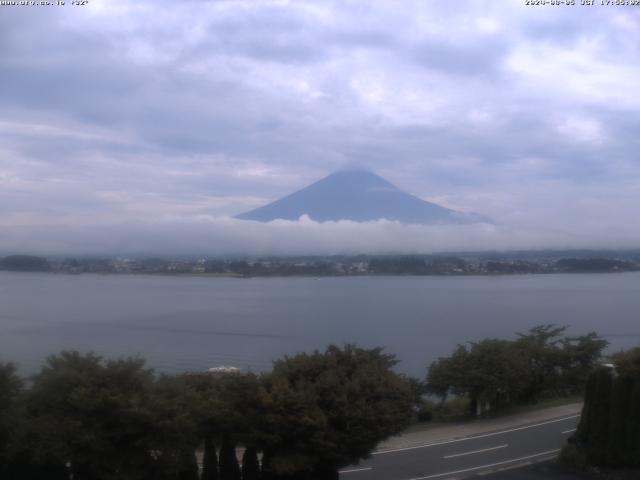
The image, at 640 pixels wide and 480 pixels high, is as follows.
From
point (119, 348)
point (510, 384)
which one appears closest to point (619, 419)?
point (510, 384)

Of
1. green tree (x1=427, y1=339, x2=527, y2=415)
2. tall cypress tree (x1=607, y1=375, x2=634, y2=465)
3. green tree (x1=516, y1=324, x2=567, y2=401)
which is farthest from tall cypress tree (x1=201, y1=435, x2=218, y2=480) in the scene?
green tree (x1=516, y1=324, x2=567, y2=401)

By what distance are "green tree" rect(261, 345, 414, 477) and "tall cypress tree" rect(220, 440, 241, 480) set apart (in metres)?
0.52

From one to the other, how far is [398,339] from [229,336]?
984 cm

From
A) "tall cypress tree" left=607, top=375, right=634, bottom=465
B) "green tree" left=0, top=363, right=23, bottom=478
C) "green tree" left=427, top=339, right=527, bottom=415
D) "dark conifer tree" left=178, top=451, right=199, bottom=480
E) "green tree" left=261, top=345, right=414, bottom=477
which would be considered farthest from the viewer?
"green tree" left=427, top=339, right=527, bottom=415

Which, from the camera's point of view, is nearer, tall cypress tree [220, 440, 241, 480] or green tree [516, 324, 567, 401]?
tall cypress tree [220, 440, 241, 480]

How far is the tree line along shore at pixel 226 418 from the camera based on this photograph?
9.55m

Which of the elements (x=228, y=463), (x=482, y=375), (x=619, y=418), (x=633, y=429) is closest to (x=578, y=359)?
(x=482, y=375)

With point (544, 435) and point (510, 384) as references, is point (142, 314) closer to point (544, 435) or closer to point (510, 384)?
point (510, 384)

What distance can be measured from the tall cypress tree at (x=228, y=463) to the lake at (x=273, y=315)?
12094 millimetres

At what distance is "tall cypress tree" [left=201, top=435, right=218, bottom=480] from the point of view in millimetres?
11047

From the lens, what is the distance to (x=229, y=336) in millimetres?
42781

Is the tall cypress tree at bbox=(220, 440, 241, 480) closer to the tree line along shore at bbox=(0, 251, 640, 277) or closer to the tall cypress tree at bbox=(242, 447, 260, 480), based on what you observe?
the tall cypress tree at bbox=(242, 447, 260, 480)

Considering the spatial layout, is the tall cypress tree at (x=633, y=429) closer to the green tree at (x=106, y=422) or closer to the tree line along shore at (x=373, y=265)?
the green tree at (x=106, y=422)

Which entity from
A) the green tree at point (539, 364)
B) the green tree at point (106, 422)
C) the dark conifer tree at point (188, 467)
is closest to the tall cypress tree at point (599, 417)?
the dark conifer tree at point (188, 467)
